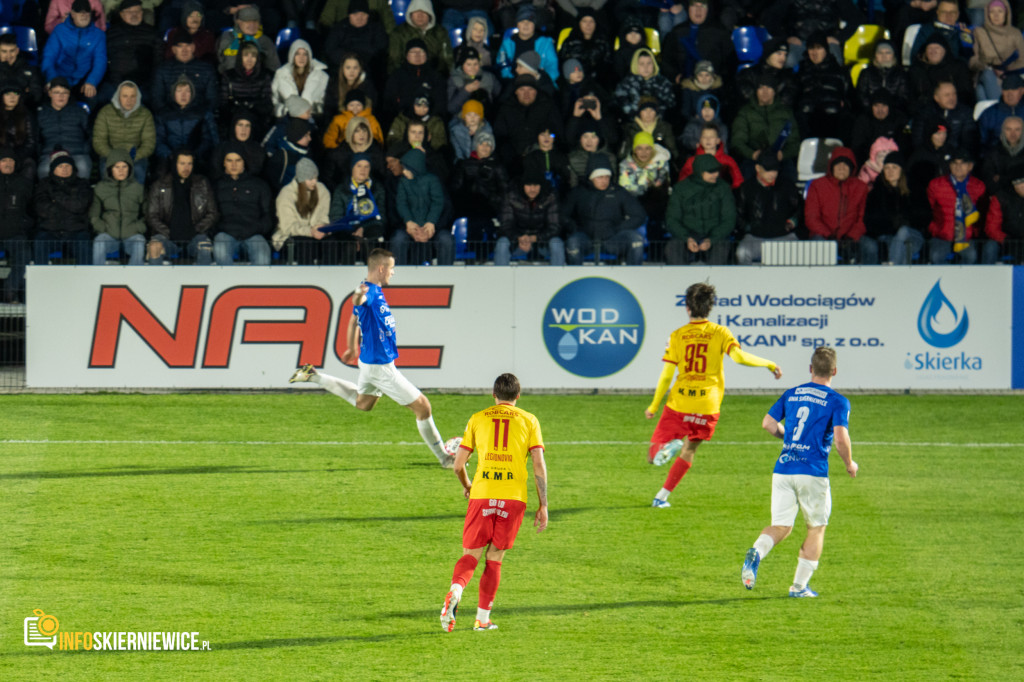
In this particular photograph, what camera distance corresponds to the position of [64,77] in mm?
20016

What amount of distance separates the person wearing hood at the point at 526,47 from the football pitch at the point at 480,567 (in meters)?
7.58

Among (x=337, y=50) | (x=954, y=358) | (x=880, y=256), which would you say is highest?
(x=337, y=50)

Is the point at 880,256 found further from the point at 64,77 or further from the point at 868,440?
the point at 64,77

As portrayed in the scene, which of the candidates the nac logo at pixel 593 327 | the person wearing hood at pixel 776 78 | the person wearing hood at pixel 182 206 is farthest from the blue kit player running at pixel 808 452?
the person wearing hood at pixel 776 78

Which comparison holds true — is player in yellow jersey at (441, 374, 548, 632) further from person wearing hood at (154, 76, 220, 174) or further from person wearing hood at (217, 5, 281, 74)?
person wearing hood at (217, 5, 281, 74)

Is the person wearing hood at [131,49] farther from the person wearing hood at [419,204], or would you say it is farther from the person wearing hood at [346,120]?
the person wearing hood at [419,204]

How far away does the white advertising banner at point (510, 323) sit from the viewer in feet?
55.6

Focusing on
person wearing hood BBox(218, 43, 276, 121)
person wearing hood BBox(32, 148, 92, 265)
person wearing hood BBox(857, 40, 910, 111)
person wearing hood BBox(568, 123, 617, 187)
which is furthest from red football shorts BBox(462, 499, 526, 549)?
person wearing hood BBox(857, 40, 910, 111)

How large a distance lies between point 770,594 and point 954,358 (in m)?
9.55

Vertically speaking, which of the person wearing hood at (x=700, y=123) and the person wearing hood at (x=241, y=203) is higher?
the person wearing hood at (x=700, y=123)

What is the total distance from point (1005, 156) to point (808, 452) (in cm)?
1303

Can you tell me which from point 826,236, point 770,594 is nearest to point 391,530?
point 770,594

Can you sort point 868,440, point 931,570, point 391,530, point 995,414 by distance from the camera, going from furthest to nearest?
point 995,414 → point 868,440 → point 391,530 → point 931,570

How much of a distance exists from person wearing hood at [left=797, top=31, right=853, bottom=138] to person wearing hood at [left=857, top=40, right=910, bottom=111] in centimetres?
33
